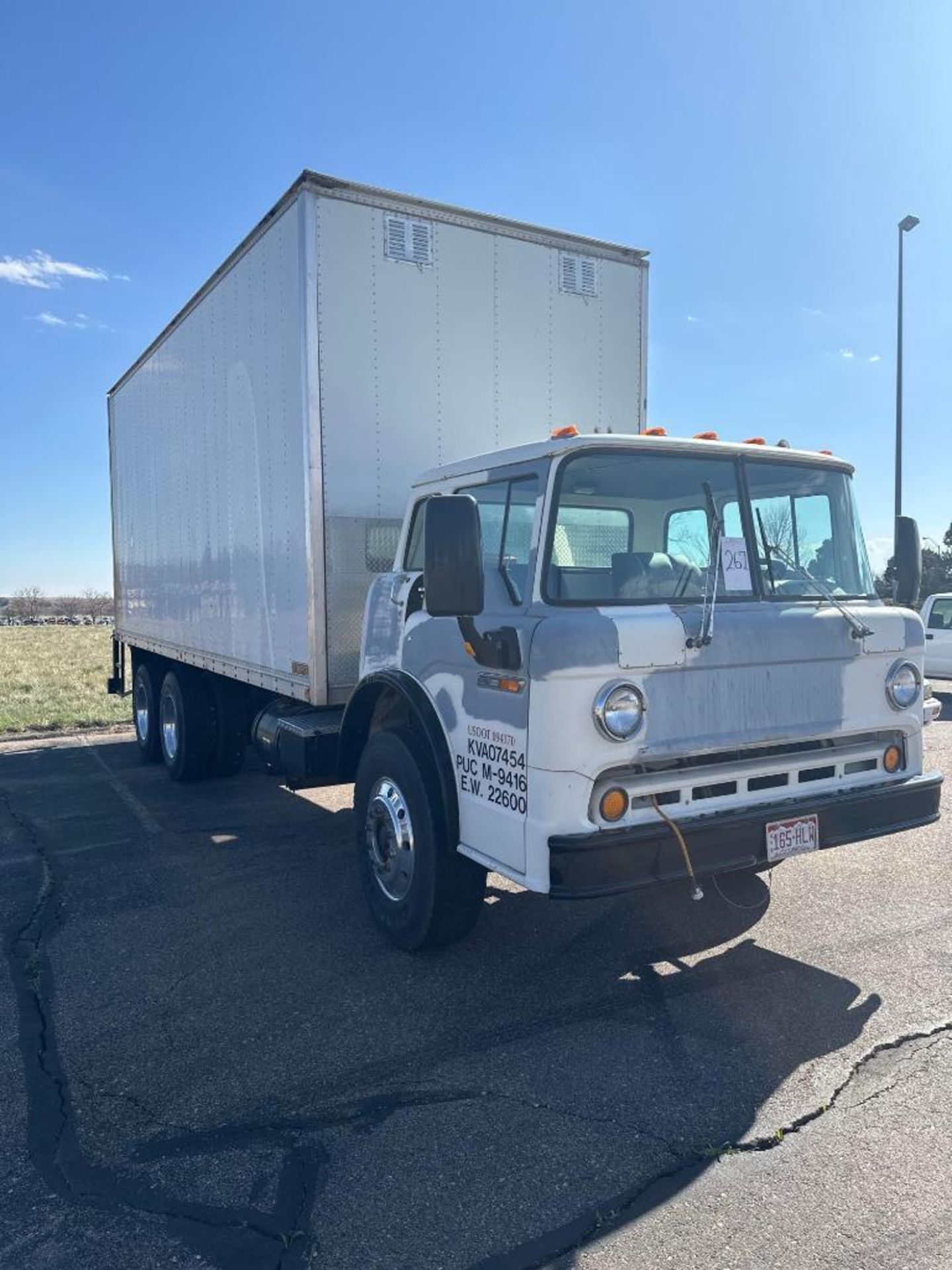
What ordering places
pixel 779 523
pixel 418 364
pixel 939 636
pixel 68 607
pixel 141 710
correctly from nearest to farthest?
pixel 779 523, pixel 418 364, pixel 141 710, pixel 939 636, pixel 68 607

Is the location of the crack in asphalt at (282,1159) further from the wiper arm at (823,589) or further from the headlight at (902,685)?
the wiper arm at (823,589)

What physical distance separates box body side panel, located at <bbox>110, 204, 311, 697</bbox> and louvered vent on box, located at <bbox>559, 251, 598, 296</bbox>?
1.74 metres

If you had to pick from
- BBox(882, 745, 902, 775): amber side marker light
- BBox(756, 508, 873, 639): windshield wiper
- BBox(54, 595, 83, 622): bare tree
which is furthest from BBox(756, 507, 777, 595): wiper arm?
BBox(54, 595, 83, 622): bare tree

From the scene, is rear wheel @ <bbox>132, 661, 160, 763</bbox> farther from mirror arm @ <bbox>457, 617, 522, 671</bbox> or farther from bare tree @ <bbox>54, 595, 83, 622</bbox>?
bare tree @ <bbox>54, 595, 83, 622</bbox>

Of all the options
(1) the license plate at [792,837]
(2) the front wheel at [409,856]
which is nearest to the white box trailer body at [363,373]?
(2) the front wheel at [409,856]

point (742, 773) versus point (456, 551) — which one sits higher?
point (456, 551)

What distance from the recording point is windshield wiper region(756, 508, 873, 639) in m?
4.18

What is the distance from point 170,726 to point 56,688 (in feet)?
30.5

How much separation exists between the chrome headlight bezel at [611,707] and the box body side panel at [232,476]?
252 centimetres

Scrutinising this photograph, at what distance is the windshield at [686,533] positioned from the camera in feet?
13.2

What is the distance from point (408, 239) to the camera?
5664mm

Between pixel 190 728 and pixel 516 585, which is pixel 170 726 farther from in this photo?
pixel 516 585

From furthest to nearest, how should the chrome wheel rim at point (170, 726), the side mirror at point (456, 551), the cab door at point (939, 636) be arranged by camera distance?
1. the cab door at point (939, 636)
2. the chrome wheel rim at point (170, 726)
3. the side mirror at point (456, 551)

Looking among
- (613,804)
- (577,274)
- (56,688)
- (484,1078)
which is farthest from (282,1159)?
(56,688)
